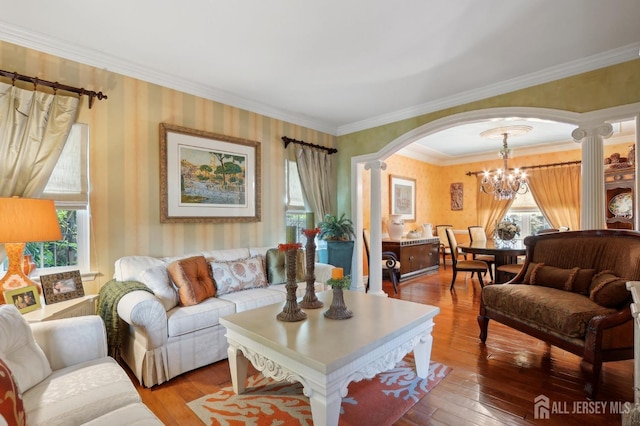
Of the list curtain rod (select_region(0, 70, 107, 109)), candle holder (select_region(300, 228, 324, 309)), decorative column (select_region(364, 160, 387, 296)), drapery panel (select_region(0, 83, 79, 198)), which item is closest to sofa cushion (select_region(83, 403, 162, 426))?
candle holder (select_region(300, 228, 324, 309))

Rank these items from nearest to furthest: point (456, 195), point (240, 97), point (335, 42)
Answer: point (335, 42), point (240, 97), point (456, 195)

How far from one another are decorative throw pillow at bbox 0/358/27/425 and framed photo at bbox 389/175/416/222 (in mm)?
6041

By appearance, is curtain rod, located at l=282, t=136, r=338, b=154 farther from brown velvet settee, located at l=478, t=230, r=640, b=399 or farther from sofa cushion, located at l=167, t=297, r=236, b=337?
brown velvet settee, located at l=478, t=230, r=640, b=399

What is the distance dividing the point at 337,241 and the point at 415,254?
Answer: 239 cm

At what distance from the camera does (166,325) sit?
2.32 m

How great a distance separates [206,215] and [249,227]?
0.62 m

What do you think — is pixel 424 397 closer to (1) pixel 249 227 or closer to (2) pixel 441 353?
(2) pixel 441 353

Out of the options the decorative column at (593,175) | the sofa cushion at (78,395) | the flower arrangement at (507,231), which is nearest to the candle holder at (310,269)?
the sofa cushion at (78,395)

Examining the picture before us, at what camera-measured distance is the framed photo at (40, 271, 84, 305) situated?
2.24 meters

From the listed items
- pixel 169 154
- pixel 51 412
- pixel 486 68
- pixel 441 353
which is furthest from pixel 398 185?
pixel 51 412

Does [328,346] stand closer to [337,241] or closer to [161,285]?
[161,285]

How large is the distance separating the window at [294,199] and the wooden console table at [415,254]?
206 cm

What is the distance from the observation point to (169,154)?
3.25 m

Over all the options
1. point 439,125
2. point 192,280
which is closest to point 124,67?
point 192,280
